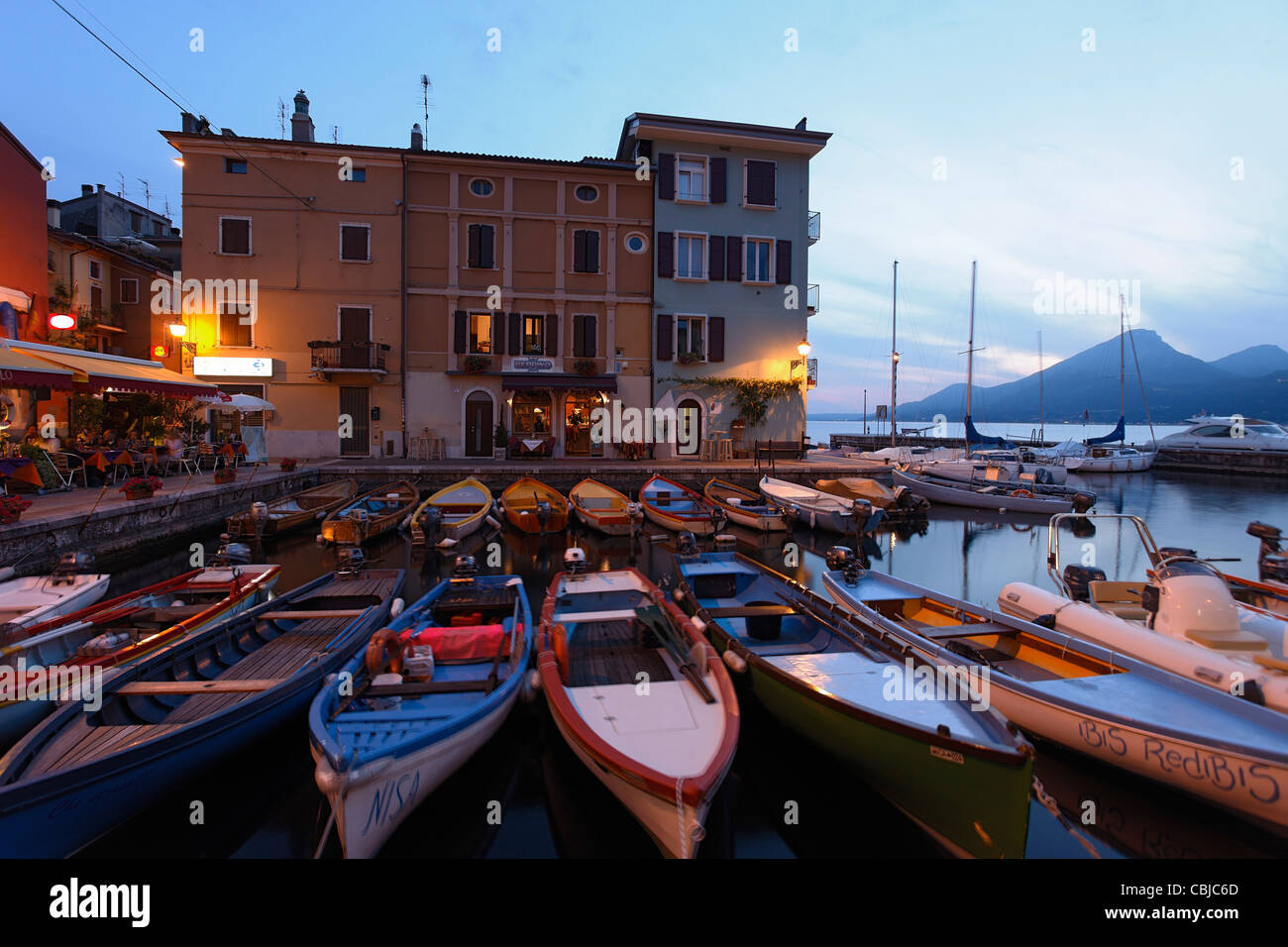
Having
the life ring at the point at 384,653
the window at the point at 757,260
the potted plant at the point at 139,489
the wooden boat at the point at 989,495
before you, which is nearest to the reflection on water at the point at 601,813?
the life ring at the point at 384,653

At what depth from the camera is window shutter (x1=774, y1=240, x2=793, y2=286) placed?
2617 centimetres

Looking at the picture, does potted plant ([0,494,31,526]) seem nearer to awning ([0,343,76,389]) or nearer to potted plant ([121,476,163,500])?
awning ([0,343,76,389])

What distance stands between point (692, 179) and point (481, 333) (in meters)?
10.9

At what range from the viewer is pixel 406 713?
464 cm

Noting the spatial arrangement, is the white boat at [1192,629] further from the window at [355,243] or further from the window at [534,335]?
the window at [355,243]

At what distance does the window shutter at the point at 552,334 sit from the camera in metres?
25.2

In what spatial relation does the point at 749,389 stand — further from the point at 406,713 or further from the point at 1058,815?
the point at 406,713

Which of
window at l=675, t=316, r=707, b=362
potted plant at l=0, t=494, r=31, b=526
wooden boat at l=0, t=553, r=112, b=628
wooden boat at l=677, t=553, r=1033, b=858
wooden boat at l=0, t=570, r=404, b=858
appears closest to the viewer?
wooden boat at l=0, t=570, r=404, b=858

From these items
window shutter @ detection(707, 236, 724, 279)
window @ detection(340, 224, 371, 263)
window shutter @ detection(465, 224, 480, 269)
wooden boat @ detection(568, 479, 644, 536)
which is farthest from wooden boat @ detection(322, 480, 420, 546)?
window shutter @ detection(707, 236, 724, 279)

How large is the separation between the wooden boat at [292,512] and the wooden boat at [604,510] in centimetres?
659

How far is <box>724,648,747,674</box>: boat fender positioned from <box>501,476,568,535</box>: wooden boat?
33.8ft

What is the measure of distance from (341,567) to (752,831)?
286 inches

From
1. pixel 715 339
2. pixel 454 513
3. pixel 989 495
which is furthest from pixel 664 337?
pixel 989 495
